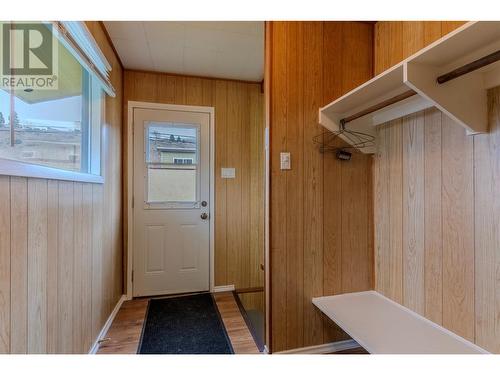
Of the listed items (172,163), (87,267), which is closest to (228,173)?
(172,163)

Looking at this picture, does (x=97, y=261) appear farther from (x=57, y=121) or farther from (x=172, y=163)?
(x=172, y=163)

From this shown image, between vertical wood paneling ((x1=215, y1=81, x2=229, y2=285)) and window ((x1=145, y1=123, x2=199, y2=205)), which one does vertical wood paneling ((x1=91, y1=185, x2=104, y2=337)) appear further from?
vertical wood paneling ((x1=215, y1=81, x2=229, y2=285))

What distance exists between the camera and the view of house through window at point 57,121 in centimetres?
112

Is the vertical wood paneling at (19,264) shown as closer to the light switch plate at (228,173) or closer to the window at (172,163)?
the window at (172,163)

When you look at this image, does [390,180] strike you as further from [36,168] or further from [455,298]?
[36,168]

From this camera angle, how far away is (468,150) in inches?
50.9

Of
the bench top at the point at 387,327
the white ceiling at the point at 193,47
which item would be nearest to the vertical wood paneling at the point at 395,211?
the bench top at the point at 387,327

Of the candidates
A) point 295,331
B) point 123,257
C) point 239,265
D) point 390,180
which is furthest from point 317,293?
point 123,257

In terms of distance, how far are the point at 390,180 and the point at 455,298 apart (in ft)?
2.48

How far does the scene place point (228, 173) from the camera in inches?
122

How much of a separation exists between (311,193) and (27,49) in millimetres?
1707

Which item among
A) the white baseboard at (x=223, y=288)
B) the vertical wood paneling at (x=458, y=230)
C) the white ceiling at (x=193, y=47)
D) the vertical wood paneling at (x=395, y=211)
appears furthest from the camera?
the white baseboard at (x=223, y=288)

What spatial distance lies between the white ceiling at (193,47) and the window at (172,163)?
0.63 meters

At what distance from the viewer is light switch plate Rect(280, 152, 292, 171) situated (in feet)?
5.82
